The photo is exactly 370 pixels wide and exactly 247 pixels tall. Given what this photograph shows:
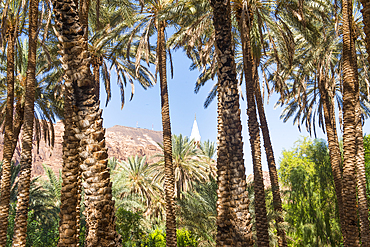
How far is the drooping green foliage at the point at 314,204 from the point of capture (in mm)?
20469

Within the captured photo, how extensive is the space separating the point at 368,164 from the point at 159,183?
16.1 meters

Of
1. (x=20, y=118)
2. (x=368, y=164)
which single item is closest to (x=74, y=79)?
(x=20, y=118)

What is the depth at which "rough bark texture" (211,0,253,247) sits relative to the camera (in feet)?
21.9

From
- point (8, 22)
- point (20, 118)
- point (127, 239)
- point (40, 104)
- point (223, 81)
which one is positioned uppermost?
point (8, 22)

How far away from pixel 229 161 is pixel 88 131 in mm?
3370

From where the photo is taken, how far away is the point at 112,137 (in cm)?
8719

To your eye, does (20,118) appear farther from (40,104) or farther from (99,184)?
(99,184)

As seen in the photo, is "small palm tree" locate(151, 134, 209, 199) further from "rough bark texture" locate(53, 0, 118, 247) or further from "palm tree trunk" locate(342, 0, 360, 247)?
"rough bark texture" locate(53, 0, 118, 247)

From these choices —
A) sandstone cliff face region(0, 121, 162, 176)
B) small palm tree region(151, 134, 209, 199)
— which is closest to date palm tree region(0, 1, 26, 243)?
small palm tree region(151, 134, 209, 199)

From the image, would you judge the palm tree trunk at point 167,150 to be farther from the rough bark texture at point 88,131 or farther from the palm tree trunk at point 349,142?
the rough bark texture at point 88,131

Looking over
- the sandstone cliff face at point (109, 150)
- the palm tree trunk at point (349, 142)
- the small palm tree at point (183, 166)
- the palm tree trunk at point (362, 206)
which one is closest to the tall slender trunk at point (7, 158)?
the palm tree trunk at point (349, 142)

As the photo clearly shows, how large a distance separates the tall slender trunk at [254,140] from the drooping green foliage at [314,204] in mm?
9483

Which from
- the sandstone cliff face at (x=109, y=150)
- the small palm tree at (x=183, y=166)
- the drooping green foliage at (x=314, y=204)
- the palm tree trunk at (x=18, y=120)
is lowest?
the drooping green foliage at (x=314, y=204)

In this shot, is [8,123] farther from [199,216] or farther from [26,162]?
[199,216]
